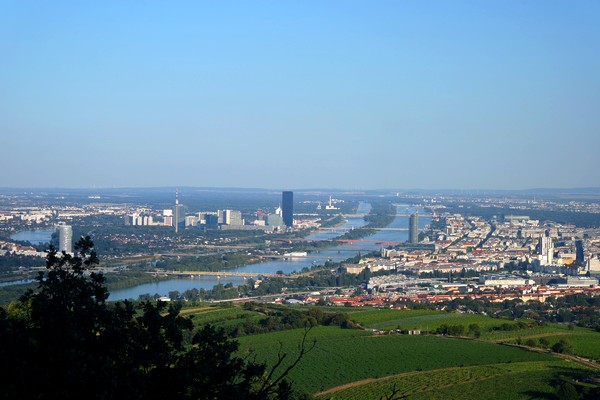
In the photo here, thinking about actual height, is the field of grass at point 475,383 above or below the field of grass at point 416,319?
above

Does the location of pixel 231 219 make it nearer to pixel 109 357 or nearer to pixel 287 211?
pixel 287 211

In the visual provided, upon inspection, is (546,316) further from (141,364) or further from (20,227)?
(20,227)

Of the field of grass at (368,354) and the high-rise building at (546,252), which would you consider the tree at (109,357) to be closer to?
the field of grass at (368,354)

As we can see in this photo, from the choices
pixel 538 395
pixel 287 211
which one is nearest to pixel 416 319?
pixel 538 395

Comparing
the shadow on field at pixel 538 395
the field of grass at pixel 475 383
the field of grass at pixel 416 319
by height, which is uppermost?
the shadow on field at pixel 538 395

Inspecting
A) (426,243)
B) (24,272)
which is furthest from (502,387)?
(426,243)

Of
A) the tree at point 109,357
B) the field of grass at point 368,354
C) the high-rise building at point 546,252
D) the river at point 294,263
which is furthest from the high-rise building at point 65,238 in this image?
the tree at point 109,357
